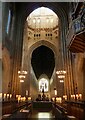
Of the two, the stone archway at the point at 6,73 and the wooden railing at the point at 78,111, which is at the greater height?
the stone archway at the point at 6,73

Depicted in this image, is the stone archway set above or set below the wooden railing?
above

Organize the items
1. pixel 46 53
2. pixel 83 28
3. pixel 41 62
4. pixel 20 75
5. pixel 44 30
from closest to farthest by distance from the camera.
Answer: pixel 83 28, pixel 20 75, pixel 44 30, pixel 46 53, pixel 41 62

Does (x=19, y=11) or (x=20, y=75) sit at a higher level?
(x=19, y=11)

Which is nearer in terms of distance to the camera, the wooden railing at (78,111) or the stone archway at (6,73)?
the wooden railing at (78,111)

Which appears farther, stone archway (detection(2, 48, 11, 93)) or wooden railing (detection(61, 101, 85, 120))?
stone archway (detection(2, 48, 11, 93))

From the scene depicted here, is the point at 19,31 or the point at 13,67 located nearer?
the point at 13,67

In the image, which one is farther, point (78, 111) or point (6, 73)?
point (6, 73)

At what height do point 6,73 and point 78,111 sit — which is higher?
point 6,73

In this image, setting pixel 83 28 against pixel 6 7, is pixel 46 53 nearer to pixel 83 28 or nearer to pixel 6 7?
pixel 6 7

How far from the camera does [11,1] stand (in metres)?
22.4

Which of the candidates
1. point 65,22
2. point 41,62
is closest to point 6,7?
point 65,22

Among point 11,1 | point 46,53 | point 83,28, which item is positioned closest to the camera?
point 83,28

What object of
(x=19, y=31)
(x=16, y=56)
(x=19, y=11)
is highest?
(x=19, y=11)

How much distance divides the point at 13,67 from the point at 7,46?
101 inches
